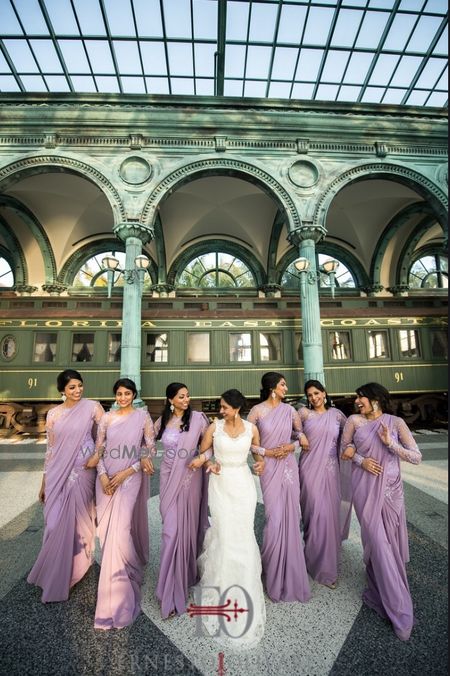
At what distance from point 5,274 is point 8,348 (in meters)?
8.49

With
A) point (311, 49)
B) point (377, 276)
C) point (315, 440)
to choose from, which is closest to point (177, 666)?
point (315, 440)

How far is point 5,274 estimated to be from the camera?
1544cm

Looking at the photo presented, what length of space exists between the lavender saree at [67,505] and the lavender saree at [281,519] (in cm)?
154

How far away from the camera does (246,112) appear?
33.7 feet

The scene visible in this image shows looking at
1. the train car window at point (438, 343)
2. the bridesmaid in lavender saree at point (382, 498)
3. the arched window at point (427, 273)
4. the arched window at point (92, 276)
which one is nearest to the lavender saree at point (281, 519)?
the bridesmaid in lavender saree at point (382, 498)

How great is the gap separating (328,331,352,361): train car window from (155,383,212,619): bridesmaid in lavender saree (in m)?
8.09

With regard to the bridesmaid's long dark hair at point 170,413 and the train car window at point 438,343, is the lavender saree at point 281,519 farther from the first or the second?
the train car window at point 438,343

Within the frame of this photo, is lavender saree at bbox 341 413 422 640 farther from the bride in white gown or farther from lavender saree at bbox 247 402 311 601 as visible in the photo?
the bride in white gown

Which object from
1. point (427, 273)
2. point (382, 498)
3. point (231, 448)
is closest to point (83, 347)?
point (231, 448)

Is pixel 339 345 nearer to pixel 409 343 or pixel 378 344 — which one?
pixel 378 344

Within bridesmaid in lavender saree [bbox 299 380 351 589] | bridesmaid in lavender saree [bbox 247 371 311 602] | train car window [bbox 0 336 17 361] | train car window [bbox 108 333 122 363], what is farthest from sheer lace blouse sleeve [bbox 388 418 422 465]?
train car window [bbox 0 336 17 361]

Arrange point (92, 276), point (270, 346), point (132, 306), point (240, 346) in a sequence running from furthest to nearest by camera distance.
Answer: point (92, 276) → point (270, 346) → point (240, 346) → point (132, 306)

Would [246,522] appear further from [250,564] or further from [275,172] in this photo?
[275,172]

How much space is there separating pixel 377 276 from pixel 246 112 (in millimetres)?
10525
